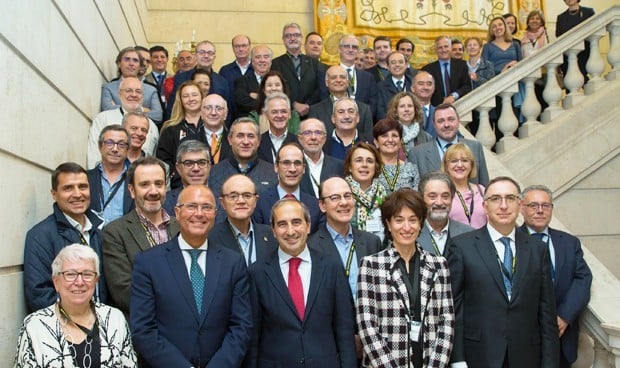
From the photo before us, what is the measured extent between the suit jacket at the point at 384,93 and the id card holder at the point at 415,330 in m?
3.50

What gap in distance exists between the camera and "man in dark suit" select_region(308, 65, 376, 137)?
6324 mm

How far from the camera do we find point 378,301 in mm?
3740

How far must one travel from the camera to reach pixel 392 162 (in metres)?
5.37

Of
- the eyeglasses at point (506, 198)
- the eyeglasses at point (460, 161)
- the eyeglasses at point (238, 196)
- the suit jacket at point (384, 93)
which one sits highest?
the suit jacket at point (384, 93)

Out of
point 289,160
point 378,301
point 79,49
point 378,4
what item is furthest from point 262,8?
point 378,301

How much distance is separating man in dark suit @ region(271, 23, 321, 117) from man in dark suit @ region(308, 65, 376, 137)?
22.9 inches

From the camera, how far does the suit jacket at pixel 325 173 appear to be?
507 centimetres

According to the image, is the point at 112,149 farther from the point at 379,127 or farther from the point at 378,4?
the point at 378,4

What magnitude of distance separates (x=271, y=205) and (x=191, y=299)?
1.22 metres

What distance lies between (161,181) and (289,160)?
0.89m

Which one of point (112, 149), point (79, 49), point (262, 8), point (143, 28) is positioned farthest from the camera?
point (262, 8)

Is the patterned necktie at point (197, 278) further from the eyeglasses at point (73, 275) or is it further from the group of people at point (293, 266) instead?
the eyeglasses at point (73, 275)

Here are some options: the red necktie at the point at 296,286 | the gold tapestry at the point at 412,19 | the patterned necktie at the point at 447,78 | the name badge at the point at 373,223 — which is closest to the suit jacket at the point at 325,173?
the name badge at the point at 373,223

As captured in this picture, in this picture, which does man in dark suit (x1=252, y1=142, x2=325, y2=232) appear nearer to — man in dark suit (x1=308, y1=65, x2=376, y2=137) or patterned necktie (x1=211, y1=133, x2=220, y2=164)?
patterned necktie (x1=211, y1=133, x2=220, y2=164)
